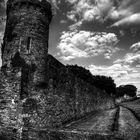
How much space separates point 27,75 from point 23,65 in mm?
574

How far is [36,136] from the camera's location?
547 cm

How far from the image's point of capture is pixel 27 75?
27.5 feet

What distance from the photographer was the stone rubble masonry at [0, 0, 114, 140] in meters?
7.88

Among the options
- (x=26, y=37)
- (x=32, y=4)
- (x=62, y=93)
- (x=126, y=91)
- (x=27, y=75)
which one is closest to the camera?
(x=27, y=75)

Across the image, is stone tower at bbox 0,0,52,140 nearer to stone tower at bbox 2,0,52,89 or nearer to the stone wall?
stone tower at bbox 2,0,52,89

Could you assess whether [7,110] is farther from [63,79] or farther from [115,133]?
[115,133]

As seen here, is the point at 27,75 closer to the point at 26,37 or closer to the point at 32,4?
the point at 26,37

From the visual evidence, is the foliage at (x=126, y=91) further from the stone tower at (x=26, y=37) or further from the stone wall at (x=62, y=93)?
the stone tower at (x=26, y=37)

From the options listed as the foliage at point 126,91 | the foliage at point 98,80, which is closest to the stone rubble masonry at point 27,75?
the foliage at point 98,80

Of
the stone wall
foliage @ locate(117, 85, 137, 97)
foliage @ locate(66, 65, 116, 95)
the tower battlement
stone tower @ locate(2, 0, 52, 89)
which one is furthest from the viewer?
foliage @ locate(117, 85, 137, 97)

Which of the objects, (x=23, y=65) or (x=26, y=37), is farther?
(x=26, y=37)

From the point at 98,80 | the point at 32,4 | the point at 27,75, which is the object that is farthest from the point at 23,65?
the point at 98,80

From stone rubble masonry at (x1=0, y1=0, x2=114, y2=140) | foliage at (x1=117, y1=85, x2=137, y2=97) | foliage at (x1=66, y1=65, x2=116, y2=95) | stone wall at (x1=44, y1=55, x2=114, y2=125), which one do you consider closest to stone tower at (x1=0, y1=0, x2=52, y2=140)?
stone rubble masonry at (x1=0, y1=0, x2=114, y2=140)

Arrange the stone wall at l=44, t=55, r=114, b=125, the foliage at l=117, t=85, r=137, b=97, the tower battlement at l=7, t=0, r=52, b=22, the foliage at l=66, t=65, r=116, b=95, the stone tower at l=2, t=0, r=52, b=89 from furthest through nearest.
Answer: the foliage at l=117, t=85, r=137, b=97 → the foliage at l=66, t=65, r=116, b=95 → the stone wall at l=44, t=55, r=114, b=125 → the tower battlement at l=7, t=0, r=52, b=22 → the stone tower at l=2, t=0, r=52, b=89
